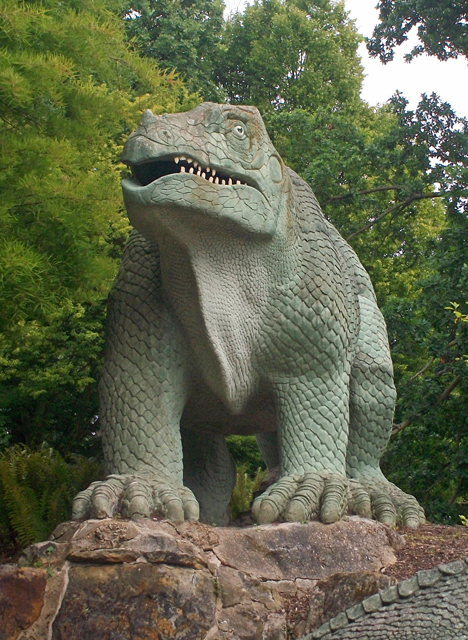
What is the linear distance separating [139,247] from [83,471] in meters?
2.21

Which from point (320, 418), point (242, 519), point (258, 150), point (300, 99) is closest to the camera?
point (258, 150)

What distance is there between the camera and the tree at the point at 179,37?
17047 millimetres

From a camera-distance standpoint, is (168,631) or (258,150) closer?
(168,631)

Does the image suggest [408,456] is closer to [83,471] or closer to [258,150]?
[83,471]

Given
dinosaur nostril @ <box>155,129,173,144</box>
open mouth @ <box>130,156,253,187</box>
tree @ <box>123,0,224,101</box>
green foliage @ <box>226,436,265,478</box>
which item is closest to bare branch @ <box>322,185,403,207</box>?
green foliage @ <box>226,436,265,478</box>

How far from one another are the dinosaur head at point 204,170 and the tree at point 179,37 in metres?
11.5

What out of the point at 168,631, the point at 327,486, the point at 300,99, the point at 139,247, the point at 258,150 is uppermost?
the point at 300,99

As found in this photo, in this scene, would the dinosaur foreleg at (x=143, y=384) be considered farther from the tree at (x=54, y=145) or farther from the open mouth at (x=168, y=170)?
the open mouth at (x=168, y=170)

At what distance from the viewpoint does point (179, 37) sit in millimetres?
17547

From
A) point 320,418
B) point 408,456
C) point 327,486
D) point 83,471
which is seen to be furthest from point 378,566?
point 408,456

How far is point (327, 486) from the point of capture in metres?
5.32

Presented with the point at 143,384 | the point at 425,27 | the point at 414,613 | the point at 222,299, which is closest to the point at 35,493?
the point at 143,384

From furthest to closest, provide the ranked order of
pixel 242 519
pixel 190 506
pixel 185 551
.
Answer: pixel 242 519, pixel 190 506, pixel 185 551

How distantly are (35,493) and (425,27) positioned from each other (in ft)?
29.5
